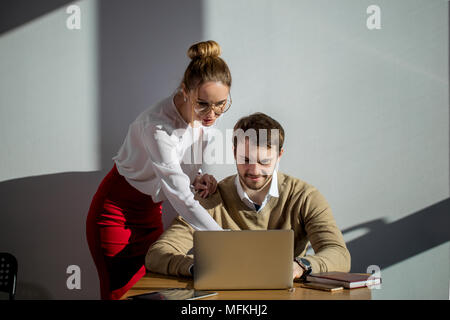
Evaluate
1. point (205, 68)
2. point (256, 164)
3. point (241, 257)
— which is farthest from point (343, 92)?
point (241, 257)

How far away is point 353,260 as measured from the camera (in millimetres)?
2285

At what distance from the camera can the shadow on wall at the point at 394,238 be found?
2.29 meters

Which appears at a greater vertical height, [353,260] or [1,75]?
[1,75]

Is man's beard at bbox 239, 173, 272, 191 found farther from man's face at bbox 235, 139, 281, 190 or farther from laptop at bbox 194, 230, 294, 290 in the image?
laptop at bbox 194, 230, 294, 290

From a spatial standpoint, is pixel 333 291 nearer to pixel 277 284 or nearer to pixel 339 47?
pixel 277 284

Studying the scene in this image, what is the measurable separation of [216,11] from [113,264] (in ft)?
4.47

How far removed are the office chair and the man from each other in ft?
2.37

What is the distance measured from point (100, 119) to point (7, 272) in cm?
86

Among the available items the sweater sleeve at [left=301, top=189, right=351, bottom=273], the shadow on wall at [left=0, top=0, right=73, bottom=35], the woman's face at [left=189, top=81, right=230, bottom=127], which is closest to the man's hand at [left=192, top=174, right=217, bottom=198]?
the woman's face at [left=189, top=81, right=230, bottom=127]

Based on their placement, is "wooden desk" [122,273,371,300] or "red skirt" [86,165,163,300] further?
"red skirt" [86,165,163,300]

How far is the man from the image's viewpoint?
5.72 ft
